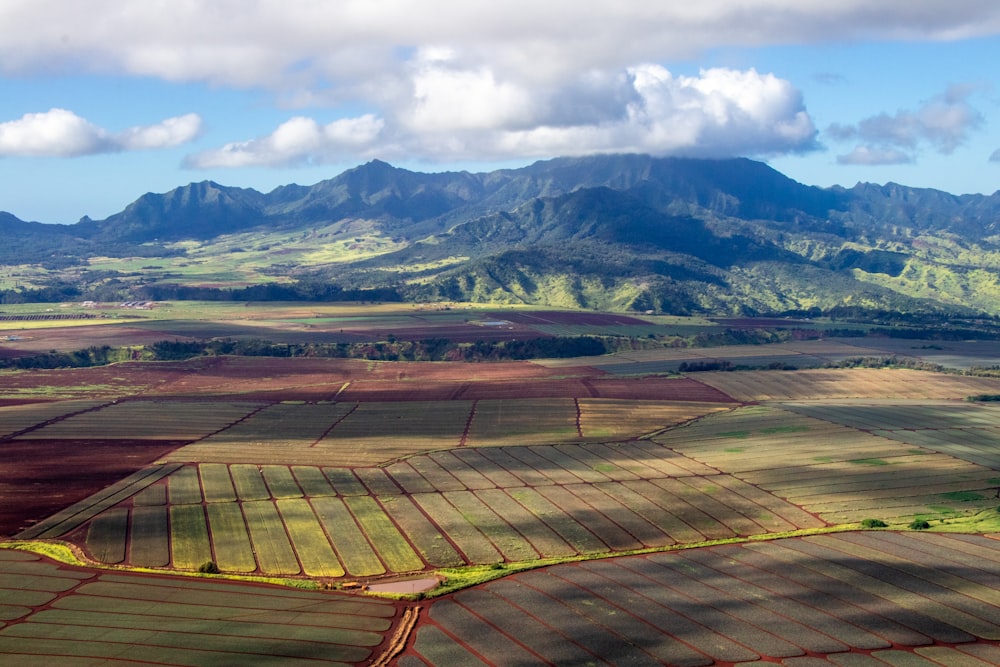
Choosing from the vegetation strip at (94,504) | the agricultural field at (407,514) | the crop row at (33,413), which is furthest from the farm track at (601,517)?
the crop row at (33,413)

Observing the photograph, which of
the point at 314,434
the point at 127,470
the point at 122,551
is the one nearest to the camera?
the point at 122,551

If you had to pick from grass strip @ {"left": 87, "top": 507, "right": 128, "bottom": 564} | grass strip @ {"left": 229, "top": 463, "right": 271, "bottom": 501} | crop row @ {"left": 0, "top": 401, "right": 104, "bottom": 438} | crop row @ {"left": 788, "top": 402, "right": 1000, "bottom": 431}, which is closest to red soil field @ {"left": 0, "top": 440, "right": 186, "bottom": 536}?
grass strip @ {"left": 87, "top": 507, "right": 128, "bottom": 564}

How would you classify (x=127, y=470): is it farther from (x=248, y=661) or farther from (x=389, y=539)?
(x=248, y=661)

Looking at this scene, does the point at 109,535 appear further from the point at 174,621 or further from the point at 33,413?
the point at 33,413

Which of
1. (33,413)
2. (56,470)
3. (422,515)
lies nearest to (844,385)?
(422,515)

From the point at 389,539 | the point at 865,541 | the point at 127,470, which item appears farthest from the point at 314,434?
the point at 865,541

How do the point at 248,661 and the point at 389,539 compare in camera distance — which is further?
the point at 389,539

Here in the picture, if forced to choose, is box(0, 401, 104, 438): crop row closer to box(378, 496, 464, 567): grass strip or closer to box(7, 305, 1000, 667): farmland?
box(7, 305, 1000, 667): farmland
